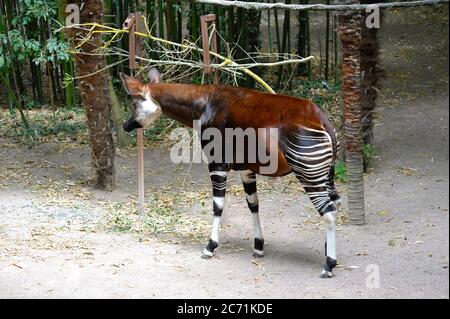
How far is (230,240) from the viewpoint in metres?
6.83

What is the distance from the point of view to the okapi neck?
6.14 meters

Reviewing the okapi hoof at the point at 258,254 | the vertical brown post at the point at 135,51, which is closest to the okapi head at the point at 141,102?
the vertical brown post at the point at 135,51

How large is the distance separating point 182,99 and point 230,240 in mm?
1507

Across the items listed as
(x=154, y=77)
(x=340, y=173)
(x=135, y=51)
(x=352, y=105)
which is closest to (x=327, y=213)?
(x=352, y=105)

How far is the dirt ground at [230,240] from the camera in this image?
546cm

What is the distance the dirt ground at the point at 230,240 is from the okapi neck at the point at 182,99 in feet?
4.05

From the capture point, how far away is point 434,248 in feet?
20.5

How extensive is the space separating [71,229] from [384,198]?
347 centimetres

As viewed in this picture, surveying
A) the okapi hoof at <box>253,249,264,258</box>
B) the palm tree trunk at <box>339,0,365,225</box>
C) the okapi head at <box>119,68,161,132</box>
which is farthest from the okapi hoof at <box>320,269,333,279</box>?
the okapi head at <box>119,68,161,132</box>

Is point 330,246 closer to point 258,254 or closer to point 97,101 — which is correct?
point 258,254

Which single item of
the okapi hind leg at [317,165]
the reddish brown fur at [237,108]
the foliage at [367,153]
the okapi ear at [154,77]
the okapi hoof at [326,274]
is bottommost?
the okapi hoof at [326,274]

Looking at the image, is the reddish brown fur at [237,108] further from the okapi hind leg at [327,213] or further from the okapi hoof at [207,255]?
the okapi hoof at [207,255]
